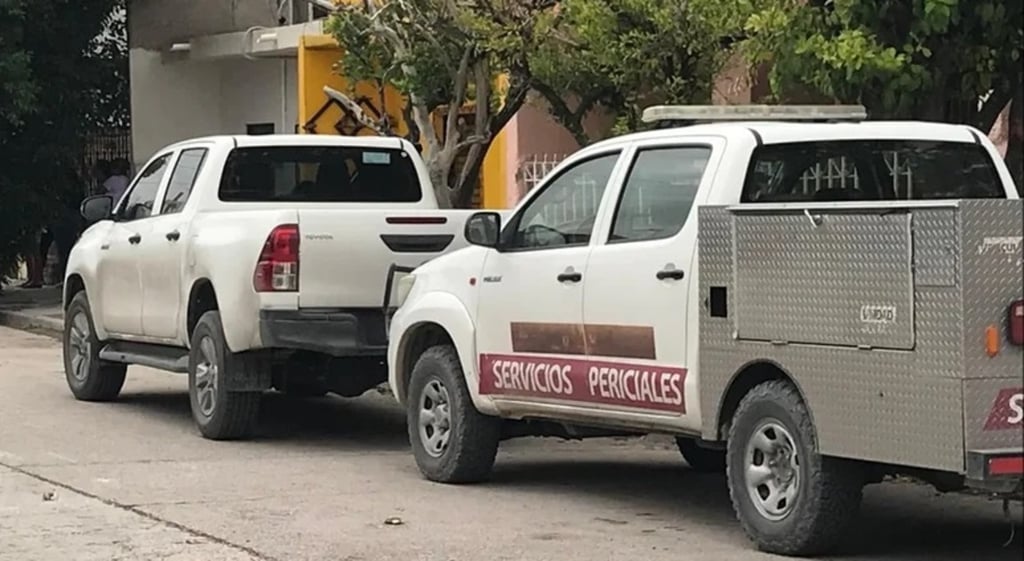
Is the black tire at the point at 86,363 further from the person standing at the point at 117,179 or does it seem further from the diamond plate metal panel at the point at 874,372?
the person standing at the point at 117,179

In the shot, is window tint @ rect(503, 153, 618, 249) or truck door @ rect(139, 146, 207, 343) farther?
truck door @ rect(139, 146, 207, 343)

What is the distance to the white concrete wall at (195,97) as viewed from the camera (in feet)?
87.4

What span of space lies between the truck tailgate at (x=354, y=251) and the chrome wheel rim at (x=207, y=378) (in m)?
0.94


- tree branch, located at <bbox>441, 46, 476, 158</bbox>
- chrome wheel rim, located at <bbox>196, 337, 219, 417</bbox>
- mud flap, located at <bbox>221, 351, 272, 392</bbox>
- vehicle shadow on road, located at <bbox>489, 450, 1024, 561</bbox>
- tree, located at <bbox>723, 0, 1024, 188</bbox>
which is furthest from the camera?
tree branch, located at <bbox>441, 46, 476, 158</bbox>

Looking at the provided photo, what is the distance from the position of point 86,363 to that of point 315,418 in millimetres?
2125

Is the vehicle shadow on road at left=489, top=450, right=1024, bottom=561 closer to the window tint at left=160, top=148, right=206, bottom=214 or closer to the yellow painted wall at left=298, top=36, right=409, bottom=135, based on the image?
the window tint at left=160, top=148, right=206, bottom=214

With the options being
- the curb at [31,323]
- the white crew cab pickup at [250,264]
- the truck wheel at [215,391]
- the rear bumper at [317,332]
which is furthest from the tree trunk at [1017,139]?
the curb at [31,323]

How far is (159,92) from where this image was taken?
27.2 meters

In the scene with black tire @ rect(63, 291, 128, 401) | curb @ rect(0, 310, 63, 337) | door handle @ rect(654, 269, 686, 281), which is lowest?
curb @ rect(0, 310, 63, 337)

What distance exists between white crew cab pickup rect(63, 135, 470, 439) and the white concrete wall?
1197cm

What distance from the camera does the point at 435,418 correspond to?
10609 mm

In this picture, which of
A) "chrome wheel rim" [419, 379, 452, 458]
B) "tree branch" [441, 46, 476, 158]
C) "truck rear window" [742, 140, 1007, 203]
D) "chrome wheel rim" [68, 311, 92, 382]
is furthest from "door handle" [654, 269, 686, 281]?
"chrome wheel rim" [68, 311, 92, 382]

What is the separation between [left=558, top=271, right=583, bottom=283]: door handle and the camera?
9.33 metres

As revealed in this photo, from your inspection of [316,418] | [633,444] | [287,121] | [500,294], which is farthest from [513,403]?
[287,121]
